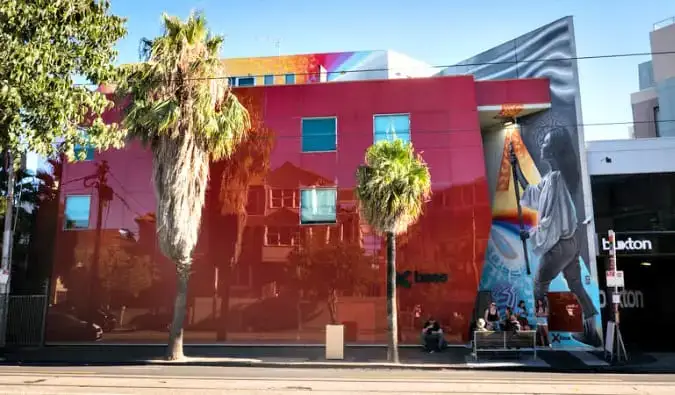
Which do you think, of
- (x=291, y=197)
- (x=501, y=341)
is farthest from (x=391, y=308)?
(x=291, y=197)

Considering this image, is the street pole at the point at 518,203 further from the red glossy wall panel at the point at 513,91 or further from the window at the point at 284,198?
the window at the point at 284,198

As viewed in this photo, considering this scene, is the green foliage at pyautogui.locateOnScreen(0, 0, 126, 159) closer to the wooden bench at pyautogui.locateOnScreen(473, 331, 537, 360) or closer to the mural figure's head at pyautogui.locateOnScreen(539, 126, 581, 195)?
the wooden bench at pyautogui.locateOnScreen(473, 331, 537, 360)

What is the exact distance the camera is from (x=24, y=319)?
2027cm

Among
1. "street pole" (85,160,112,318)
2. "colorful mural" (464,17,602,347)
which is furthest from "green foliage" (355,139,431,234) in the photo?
"street pole" (85,160,112,318)

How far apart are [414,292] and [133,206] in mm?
11379

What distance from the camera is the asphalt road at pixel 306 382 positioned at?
32.2ft

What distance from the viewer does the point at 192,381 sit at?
11102 millimetres

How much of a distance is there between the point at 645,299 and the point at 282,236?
1523cm

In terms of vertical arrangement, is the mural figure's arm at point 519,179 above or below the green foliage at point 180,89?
below

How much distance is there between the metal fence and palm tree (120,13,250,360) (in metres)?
7.37

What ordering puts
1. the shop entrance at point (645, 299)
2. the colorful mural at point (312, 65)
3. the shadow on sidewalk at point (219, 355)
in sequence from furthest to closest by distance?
the colorful mural at point (312, 65), the shop entrance at point (645, 299), the shadow on sidewalk at point (219, 355)

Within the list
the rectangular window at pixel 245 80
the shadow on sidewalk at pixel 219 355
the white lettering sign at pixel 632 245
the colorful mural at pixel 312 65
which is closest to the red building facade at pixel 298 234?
the shadow on sidewalk at pixel 219 355

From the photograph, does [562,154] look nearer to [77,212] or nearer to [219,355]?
[219,355]

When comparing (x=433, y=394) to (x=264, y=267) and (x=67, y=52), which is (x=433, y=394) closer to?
(x=67, y=52)
